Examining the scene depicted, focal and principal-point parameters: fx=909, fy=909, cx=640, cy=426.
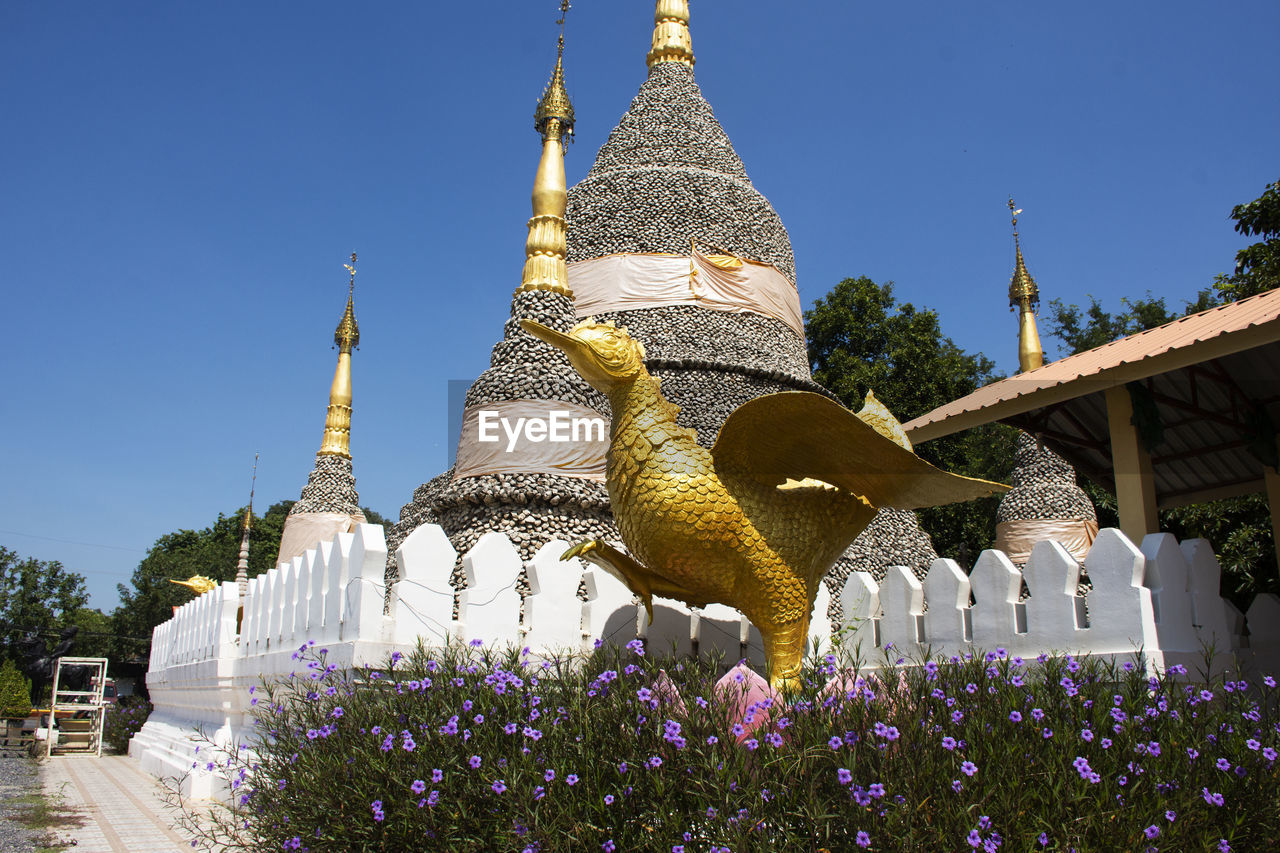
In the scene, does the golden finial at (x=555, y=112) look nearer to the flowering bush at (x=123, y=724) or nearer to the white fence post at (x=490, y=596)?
the white fence post at (x=490, y=596)

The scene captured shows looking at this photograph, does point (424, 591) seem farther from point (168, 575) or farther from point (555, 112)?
point (168, 575)

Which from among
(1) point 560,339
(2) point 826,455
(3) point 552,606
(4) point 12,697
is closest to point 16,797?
(3) point 552,606

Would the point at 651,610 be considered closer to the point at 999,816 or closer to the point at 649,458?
the point at 649,458

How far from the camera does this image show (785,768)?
9.41 ft

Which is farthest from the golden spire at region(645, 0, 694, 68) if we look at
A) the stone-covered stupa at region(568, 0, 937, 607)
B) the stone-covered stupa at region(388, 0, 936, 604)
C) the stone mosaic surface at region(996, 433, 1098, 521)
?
the stone mosaic surface at region(996, 433, 1098, 521)

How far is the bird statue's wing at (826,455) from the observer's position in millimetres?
4922

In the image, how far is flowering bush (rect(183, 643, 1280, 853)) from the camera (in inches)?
Result: 107

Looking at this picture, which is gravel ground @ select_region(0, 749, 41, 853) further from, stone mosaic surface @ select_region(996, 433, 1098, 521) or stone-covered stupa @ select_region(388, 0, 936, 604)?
stone mosaic surface @ select_region(996, 433, 1098, 521)

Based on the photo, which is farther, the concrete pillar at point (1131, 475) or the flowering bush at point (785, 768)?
the concrete pillar at point (1131, 475)

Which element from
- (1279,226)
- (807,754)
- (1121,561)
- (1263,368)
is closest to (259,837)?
(807,754)

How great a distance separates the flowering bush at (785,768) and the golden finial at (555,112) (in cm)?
866

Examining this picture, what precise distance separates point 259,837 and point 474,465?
5.46 meters

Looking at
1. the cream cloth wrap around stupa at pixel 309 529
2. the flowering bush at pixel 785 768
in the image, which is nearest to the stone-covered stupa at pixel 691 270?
the cream cloth wrap around stupa at pixel 309 529

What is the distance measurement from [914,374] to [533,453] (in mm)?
16027
